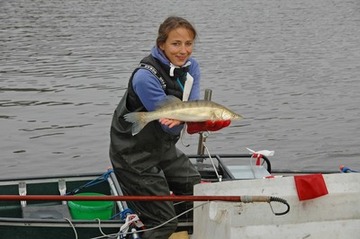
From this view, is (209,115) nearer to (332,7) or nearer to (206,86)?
(206,86)

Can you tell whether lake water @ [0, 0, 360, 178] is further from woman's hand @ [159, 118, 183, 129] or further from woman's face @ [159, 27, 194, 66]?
woman's hand @ [159, 118, 183, 129]

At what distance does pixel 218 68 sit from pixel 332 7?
22610 millimetres

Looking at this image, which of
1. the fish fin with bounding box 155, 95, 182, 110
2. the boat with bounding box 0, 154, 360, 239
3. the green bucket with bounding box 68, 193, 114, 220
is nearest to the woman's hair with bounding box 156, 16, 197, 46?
the fish fin with bounding box 155, 95, 182, 110

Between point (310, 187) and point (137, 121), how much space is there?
1598mm

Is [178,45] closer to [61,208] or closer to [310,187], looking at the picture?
[310,187]

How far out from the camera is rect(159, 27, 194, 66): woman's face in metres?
5.82

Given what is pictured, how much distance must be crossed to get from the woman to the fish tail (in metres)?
0.20

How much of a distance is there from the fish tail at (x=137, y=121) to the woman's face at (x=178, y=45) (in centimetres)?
69

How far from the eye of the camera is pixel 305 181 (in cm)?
566

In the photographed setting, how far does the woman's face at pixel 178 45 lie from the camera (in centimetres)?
582

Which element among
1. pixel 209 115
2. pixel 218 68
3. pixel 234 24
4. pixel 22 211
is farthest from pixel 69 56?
pixel 209 115

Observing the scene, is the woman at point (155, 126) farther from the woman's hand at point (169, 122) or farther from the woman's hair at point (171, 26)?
the woman's hand at point (169, 122)

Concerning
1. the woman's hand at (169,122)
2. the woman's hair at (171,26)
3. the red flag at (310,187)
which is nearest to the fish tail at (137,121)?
the woman's hand at (169,122)

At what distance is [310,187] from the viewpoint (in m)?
5.70
